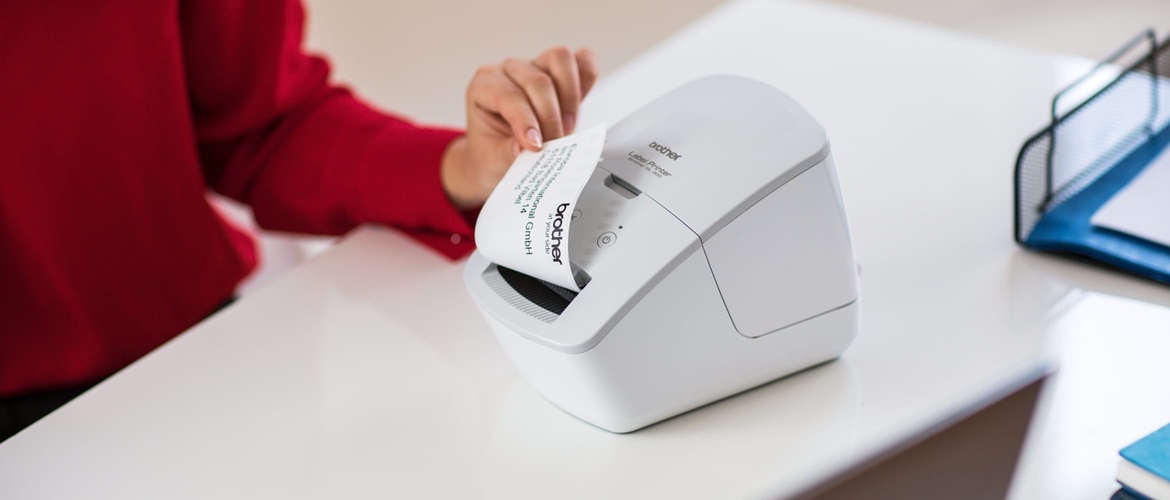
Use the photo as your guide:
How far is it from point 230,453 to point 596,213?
0.28 m

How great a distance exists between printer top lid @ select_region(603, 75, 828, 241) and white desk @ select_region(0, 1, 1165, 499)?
0.44ft

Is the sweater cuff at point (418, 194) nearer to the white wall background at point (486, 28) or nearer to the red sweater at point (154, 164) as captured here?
the red sweater at point (154, 164)

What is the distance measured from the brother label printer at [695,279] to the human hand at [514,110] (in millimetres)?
86

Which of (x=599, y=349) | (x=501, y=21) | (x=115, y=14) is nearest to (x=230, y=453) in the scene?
(x=599, y=349)

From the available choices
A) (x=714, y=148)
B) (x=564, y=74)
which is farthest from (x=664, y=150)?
(x=564, y=74)

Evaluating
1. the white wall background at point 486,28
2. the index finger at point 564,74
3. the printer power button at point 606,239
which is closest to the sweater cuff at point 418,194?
the index finger at point 564,74

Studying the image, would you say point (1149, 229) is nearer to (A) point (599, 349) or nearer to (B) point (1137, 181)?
(B) point (1137, 181)

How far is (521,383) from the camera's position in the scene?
2.28 ft

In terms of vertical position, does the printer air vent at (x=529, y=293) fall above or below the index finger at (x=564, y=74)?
below

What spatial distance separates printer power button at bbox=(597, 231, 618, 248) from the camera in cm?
60

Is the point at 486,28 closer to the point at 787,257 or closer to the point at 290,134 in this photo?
the point at 290,134

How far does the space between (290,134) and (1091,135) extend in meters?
0.68

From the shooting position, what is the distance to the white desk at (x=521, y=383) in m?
0.62

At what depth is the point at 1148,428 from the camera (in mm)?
597
